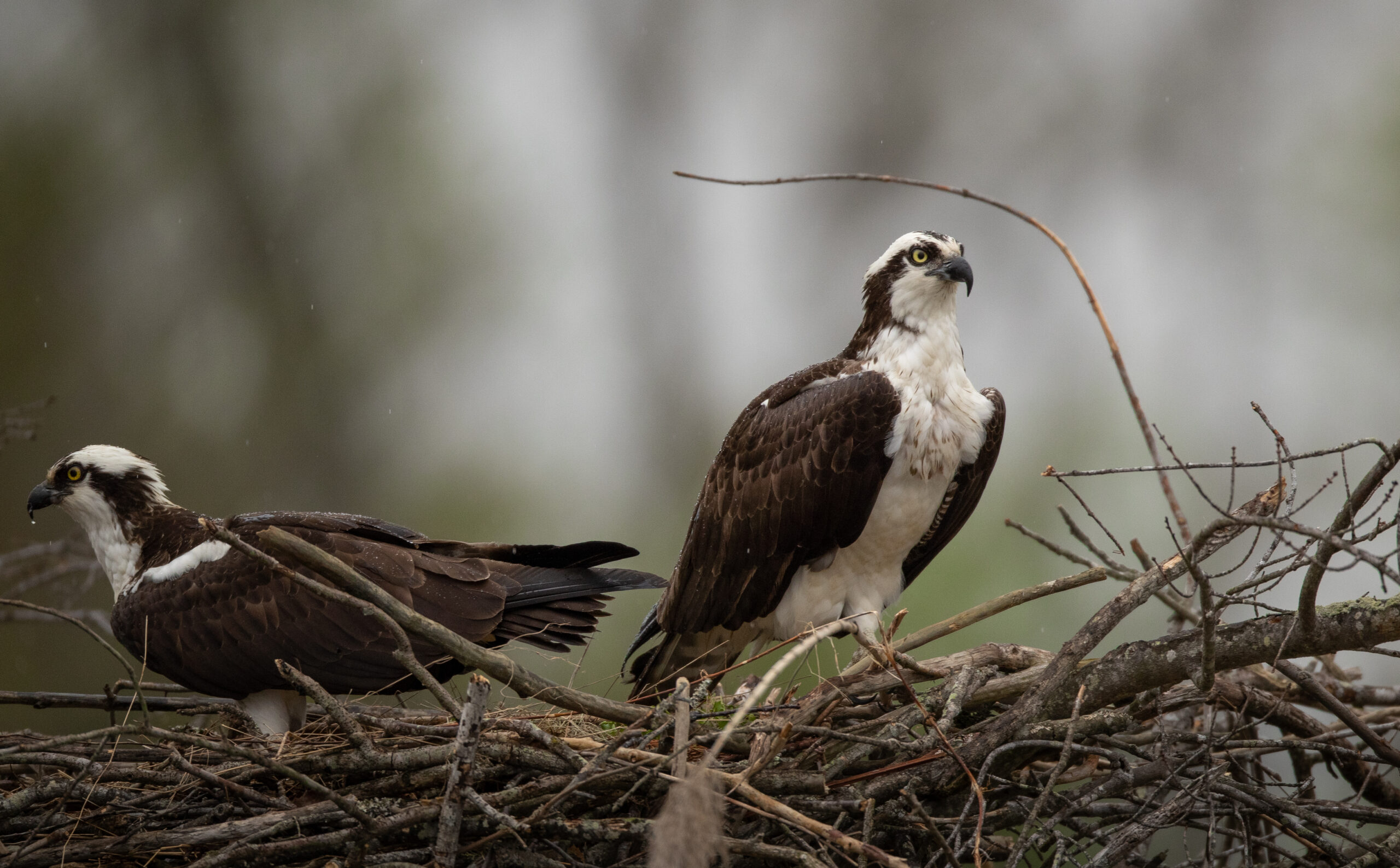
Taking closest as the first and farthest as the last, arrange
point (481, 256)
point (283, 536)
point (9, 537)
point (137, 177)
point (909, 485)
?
point (283, 536) → point (909, 485) → point (9, 537) → point (137, 177) → point (481, 256)

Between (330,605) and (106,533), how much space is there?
1.16 meters

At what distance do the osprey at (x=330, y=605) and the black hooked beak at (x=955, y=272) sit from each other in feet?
4.44

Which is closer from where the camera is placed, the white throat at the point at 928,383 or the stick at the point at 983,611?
the stick at the point at 983,611

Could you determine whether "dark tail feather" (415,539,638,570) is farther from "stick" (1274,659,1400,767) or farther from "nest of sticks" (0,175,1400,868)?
"stick" (1274,659,1400,767)

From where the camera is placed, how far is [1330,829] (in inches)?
113

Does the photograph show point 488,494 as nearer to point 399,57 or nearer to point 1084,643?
point 399,57

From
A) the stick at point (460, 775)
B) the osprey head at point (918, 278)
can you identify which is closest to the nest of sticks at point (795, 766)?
the stick at point (460, 775)

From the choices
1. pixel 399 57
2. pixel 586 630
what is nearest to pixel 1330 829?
pixel 586 630

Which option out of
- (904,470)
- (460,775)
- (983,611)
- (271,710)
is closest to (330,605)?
(271,710)

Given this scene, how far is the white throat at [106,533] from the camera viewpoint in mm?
4242

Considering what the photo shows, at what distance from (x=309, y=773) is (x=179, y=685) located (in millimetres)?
1495

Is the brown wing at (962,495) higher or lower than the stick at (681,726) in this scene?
higher

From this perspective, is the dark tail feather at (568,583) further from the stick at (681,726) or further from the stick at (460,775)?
the stick at (460,775)

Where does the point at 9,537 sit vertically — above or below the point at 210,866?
above
